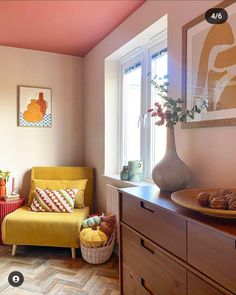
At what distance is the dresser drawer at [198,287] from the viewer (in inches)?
36.4

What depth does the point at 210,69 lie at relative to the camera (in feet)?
4.57

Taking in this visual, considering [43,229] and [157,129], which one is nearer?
[157,129]

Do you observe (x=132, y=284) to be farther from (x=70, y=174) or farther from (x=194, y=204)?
(x=70, y=174)

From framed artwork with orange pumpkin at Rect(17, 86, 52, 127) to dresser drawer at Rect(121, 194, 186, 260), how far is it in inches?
76.7

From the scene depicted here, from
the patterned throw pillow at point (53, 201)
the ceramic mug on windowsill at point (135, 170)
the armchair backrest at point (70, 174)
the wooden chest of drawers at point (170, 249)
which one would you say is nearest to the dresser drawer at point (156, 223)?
the wooden chest of drawers at point (170, 249)

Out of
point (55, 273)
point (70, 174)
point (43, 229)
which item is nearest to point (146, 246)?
point (55, 273)

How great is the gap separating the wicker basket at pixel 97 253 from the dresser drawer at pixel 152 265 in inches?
28.7

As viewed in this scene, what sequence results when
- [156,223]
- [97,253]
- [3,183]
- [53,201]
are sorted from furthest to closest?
[3,183]
[53,201]
[97,253]
[156,223]

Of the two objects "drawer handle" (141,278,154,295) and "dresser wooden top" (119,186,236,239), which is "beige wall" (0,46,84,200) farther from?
"drawer handle" (141,278,154,295)

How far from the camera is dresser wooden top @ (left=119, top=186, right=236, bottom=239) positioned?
0.89m

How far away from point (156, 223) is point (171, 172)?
0.31 meters

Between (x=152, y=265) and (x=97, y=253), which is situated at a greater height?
(x=152, y=265)

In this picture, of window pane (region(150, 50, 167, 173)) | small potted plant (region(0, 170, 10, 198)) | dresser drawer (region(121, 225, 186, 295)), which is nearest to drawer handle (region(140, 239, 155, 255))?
dresser drawer (region(121, 225, 186, 295))

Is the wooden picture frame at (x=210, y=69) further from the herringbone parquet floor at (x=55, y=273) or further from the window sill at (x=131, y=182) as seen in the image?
the herringbone parquet floor at (x=55, y=273)
